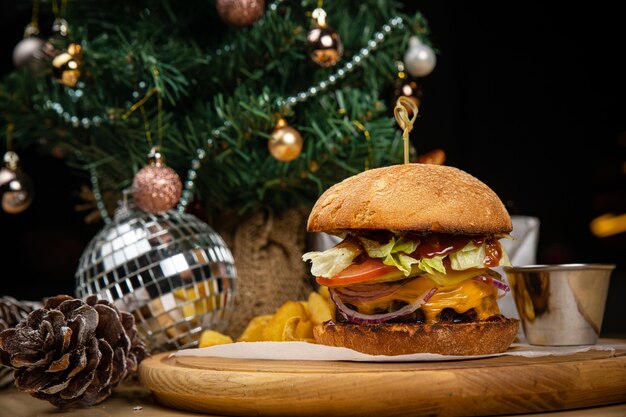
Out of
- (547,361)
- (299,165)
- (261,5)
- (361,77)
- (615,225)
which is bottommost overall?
(615,225)

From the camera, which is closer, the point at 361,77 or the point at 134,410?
the point at 134,410

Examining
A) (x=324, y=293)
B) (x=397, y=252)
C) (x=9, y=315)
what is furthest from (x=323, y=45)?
(x=9, y=315)

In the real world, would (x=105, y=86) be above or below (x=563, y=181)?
above

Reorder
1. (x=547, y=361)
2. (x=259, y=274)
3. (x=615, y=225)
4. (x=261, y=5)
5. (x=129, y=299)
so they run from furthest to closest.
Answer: (x=615, y=225)
(x=259, y=274)
(x=261, y=5)
(x=129, y=299)
(x=547, y=361)

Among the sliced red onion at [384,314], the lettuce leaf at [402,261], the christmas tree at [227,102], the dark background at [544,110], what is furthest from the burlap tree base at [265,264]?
the dark background at [544,110]

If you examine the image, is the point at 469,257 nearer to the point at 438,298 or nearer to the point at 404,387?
the point at 438,298

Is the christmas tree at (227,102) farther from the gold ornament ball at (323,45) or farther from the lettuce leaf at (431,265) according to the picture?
the lettuce leaf at (431,265)

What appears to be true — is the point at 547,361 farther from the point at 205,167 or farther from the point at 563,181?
the point at 563,181

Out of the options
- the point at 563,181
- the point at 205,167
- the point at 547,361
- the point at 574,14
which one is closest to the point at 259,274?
the point at 205,167
